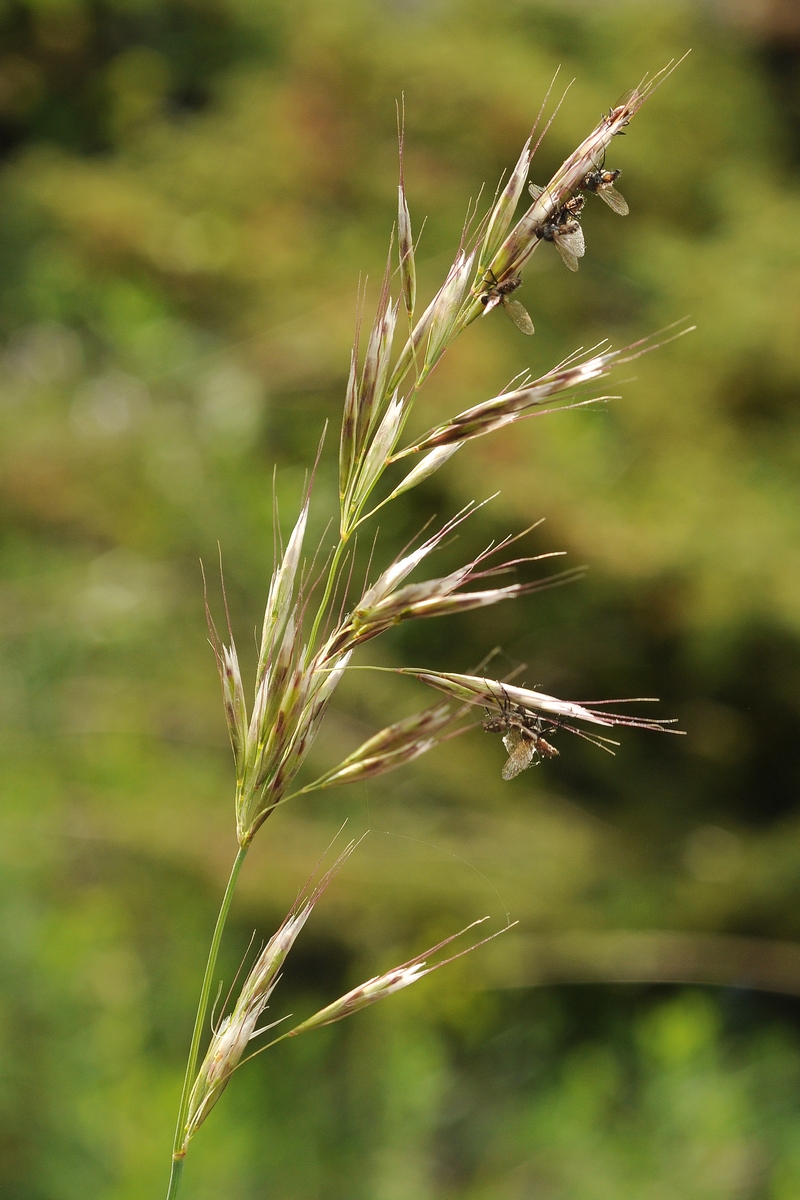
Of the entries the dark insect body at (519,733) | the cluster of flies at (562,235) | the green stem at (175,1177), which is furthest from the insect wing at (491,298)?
the green stem at (175,1177)

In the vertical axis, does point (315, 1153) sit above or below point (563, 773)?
above

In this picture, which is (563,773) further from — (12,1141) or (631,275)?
(631,275)

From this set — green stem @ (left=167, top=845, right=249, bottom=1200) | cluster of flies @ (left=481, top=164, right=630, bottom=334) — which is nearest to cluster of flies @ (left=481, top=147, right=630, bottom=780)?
cluster of flies @ (left=481, top=164, right=630, bottom=334)

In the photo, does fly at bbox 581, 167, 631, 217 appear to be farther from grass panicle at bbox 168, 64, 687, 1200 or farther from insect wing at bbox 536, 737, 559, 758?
insect wing at bbox 536, 737, 559, 758

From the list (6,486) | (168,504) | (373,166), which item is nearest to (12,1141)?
(168,504)

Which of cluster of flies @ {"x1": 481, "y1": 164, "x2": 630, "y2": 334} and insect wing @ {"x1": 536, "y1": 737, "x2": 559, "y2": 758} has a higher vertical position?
cluster of flies @ {"x1": 481, "y1": 164, "x2": 630, "y2": 334}
